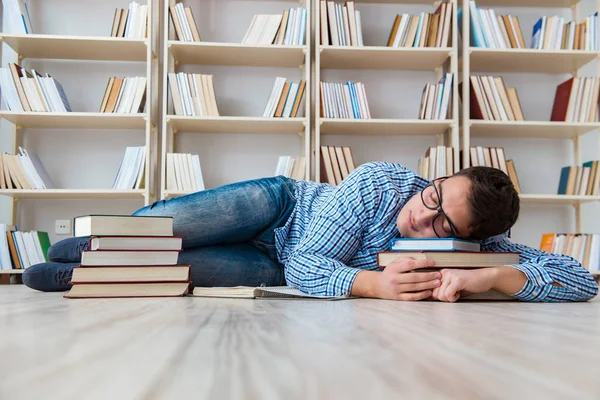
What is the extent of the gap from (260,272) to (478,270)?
802 millimetres

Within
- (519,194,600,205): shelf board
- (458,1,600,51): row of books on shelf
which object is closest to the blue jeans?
(519,194,600,205): shelf board

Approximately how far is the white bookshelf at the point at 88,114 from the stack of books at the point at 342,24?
1.01 m

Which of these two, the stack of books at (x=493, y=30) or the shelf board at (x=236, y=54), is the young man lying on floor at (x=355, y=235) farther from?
the stack of books at (x=493, y=30)

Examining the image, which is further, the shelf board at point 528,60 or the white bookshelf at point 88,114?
the shelf board at point 528,60

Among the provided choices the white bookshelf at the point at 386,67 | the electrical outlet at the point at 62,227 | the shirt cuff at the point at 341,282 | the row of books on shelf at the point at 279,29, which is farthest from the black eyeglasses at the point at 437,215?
the electrical outlet at the point at 62,227

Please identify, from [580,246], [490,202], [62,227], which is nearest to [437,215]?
[490,202]

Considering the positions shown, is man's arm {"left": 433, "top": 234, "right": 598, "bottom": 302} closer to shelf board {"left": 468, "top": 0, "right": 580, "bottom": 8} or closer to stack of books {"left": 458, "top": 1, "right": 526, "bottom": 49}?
stack of books {"left": 458, "top": 1, "right": 526, "bottom": 49}

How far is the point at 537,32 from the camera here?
346 centimetres

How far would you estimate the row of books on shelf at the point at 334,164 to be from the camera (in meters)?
3.20

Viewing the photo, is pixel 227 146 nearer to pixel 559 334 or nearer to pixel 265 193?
pixel 265 193

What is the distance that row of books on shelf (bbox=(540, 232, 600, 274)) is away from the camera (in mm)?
3225

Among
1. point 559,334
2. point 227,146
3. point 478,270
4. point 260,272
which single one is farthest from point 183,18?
point 559,334

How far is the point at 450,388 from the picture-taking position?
0.35 m

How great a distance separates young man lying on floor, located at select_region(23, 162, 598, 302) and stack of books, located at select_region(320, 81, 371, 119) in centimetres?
133
